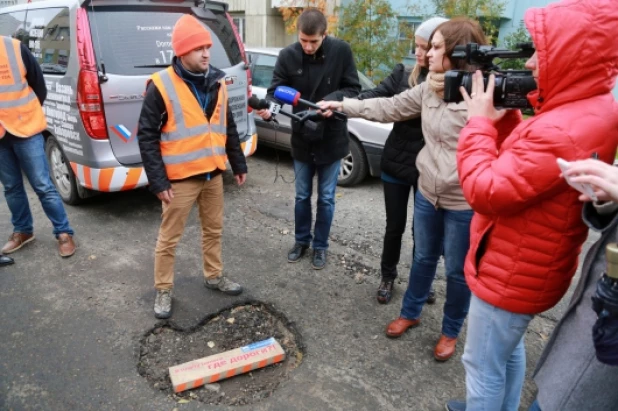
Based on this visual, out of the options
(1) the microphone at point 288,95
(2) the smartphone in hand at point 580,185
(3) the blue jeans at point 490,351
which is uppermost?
(2) the smartphone in hand at point 580,185

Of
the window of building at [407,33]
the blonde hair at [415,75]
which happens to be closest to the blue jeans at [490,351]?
the blonde hair at [415,75]

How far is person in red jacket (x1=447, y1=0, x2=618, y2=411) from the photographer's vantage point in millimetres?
1412

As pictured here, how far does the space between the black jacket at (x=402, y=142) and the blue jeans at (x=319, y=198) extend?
0.78m

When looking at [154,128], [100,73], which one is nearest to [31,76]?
[100,73]

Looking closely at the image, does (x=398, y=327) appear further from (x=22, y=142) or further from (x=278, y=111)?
(x=22, y=142)

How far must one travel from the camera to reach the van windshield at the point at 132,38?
401 cm

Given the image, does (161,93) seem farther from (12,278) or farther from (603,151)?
(603,151)

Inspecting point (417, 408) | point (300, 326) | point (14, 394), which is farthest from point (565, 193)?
→ point (14, 394)

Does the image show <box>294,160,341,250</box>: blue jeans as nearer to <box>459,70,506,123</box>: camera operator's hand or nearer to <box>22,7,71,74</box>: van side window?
<box>459,70,506,123</box>: camera operator's hand

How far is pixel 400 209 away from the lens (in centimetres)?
316

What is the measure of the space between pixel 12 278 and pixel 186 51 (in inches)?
89.0

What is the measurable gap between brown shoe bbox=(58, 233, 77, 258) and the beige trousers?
3.89 ft

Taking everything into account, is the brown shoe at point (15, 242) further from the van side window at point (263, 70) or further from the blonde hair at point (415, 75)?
the van side window at point (263, 70)

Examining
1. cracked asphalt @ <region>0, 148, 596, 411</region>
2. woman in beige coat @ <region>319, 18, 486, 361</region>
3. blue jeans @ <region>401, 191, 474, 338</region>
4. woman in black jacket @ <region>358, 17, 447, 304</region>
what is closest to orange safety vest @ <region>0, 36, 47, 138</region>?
cracked asphalt @ <region>0, 148, 596, 411</region>
